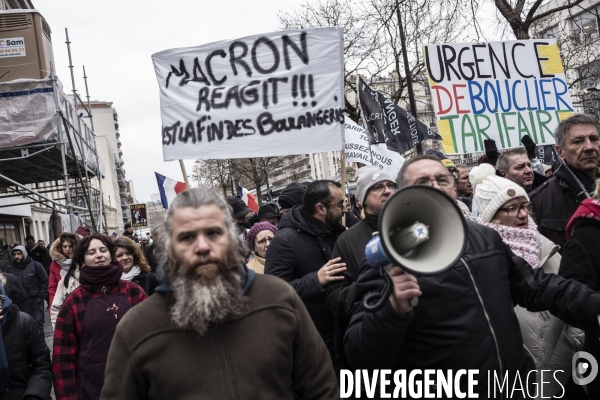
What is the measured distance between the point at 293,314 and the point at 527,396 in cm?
105

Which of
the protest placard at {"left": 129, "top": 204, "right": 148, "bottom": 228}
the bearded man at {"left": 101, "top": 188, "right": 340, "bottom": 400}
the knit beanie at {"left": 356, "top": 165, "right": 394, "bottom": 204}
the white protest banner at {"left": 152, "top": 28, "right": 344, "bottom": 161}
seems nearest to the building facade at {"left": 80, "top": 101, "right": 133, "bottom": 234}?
the protest placard at {"left": 129, "top": 204, "right": 148, "bottom": 228}

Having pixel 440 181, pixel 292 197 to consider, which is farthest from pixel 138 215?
pixel 440 181

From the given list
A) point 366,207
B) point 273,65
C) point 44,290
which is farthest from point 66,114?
point 366,207

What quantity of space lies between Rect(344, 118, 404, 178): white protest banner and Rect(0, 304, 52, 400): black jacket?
5011 mm

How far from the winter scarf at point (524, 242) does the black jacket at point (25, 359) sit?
2706mm

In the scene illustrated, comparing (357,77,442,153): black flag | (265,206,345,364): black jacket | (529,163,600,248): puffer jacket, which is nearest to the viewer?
(529,163,600,248): puffer jacket

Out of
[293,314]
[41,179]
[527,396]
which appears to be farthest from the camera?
[41,179]

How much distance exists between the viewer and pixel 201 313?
2096 millimetres

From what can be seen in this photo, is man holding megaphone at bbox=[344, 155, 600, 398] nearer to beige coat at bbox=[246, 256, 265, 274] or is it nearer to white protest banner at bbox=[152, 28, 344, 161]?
white protest banner at bbox=[152, 28, 344, 161]

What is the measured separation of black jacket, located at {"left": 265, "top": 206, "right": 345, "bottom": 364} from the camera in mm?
4133

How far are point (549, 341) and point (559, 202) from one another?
1.17 meters

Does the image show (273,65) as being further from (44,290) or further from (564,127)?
(44,290)

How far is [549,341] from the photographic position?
321 cm

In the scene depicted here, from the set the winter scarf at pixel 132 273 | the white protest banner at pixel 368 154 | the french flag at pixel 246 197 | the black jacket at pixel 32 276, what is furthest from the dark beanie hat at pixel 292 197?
the black jacket at pixel 32 276
